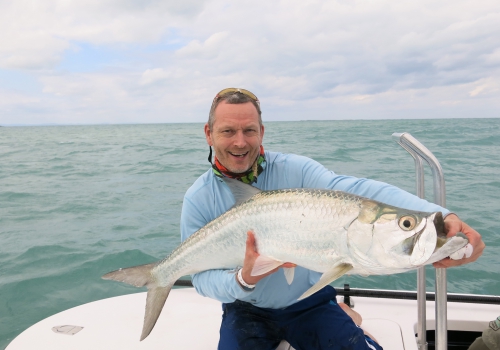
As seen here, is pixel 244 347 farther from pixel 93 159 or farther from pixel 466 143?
pixel 466 143

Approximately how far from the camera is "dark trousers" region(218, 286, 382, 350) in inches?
102

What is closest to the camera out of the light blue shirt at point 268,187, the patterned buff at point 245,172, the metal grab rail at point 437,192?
the metal grab rail at point 437,192

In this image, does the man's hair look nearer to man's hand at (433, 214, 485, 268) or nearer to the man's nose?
the man's nose

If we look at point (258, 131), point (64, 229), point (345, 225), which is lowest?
point (64, 229)

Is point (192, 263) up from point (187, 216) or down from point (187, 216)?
down

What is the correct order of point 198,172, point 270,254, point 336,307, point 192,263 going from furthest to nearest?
point 198,172 < point 336,307 < point 192,263 < point 270,254

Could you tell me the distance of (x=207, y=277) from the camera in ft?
8.30

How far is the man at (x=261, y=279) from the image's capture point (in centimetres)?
257

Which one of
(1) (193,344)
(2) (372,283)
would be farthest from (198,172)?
(1) (193,344)

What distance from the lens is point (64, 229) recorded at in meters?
9.35

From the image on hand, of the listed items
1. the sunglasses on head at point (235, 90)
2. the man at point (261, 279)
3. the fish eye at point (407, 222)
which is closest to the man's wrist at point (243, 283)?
the man at point (261, 279)

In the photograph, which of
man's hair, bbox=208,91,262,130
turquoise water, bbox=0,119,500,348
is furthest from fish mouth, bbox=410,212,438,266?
turquoise water, bbox=0,119,500,348

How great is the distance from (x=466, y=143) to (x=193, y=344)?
88.2 feet

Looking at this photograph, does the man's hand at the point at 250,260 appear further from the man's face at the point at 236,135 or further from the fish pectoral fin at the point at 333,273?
the man's face at the point at 236,135
